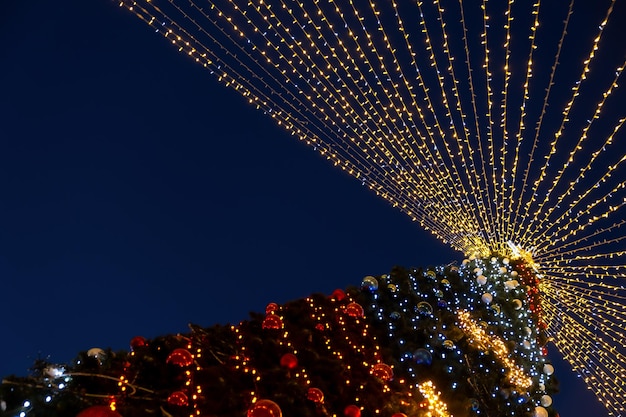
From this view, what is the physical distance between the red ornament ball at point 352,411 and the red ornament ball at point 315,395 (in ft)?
0.75

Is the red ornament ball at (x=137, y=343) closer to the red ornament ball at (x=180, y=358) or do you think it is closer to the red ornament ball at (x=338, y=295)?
the red ornament ball at (x=180, y=358)

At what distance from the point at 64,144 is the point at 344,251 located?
353 inches

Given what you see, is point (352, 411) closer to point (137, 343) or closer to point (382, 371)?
point (382, 371)

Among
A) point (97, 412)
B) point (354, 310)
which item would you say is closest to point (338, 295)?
point (354, 310)

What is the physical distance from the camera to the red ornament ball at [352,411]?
3213 mm

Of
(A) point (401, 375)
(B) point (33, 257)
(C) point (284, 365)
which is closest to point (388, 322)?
(A) point (401, 375)

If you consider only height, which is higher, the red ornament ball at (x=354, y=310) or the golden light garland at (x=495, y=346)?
the golden light garland at (x=495, y=346)

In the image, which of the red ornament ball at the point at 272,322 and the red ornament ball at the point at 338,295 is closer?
the red ornament ball at the point at 272,322

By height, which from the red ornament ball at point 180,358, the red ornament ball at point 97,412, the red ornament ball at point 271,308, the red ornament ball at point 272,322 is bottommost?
the red ornament ball at point 97,412

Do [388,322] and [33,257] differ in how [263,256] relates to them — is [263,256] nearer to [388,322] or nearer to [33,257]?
[33,257]

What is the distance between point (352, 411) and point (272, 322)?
2.89ft

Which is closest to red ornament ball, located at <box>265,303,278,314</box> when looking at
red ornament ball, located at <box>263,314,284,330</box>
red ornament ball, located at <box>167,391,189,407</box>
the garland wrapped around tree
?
the garland wrapped around tree

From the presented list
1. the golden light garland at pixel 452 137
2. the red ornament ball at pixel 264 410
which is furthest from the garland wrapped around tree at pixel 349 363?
the golden light garland at pixel 452 137

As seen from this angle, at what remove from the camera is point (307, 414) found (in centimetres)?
299
